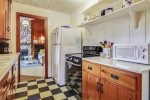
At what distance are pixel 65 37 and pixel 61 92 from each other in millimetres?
1300

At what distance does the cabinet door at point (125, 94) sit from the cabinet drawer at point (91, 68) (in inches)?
14.8

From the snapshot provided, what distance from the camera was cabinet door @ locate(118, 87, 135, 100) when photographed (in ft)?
3.23

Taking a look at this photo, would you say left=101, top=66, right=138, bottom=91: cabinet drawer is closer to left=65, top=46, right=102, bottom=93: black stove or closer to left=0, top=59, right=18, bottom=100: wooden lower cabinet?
left=65, top=46, right=102, bottom=93: black stove

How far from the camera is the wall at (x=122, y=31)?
1.45 meters

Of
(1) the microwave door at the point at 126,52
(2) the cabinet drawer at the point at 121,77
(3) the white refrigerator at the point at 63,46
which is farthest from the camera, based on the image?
(3) the white refrigerator at the point at 63,46

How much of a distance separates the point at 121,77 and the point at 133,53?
39 cm

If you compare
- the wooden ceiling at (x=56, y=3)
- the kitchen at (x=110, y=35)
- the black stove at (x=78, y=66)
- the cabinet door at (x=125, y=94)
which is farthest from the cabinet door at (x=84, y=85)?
the wooden ceiling at (x=56, y=3)

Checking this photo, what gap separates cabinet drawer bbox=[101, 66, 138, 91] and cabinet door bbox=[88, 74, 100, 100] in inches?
6.8

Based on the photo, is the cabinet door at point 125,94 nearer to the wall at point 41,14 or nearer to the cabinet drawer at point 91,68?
the cabinet drawer at point 91,68

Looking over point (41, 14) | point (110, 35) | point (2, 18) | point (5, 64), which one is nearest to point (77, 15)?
point (41, 14)

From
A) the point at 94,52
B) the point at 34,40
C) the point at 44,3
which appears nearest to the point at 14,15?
the point at 44,3

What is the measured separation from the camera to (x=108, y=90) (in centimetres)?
126

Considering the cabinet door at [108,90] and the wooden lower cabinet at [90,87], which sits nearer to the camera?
the cabinet door at [108,90]

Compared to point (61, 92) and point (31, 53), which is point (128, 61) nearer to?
point (61, 92)
